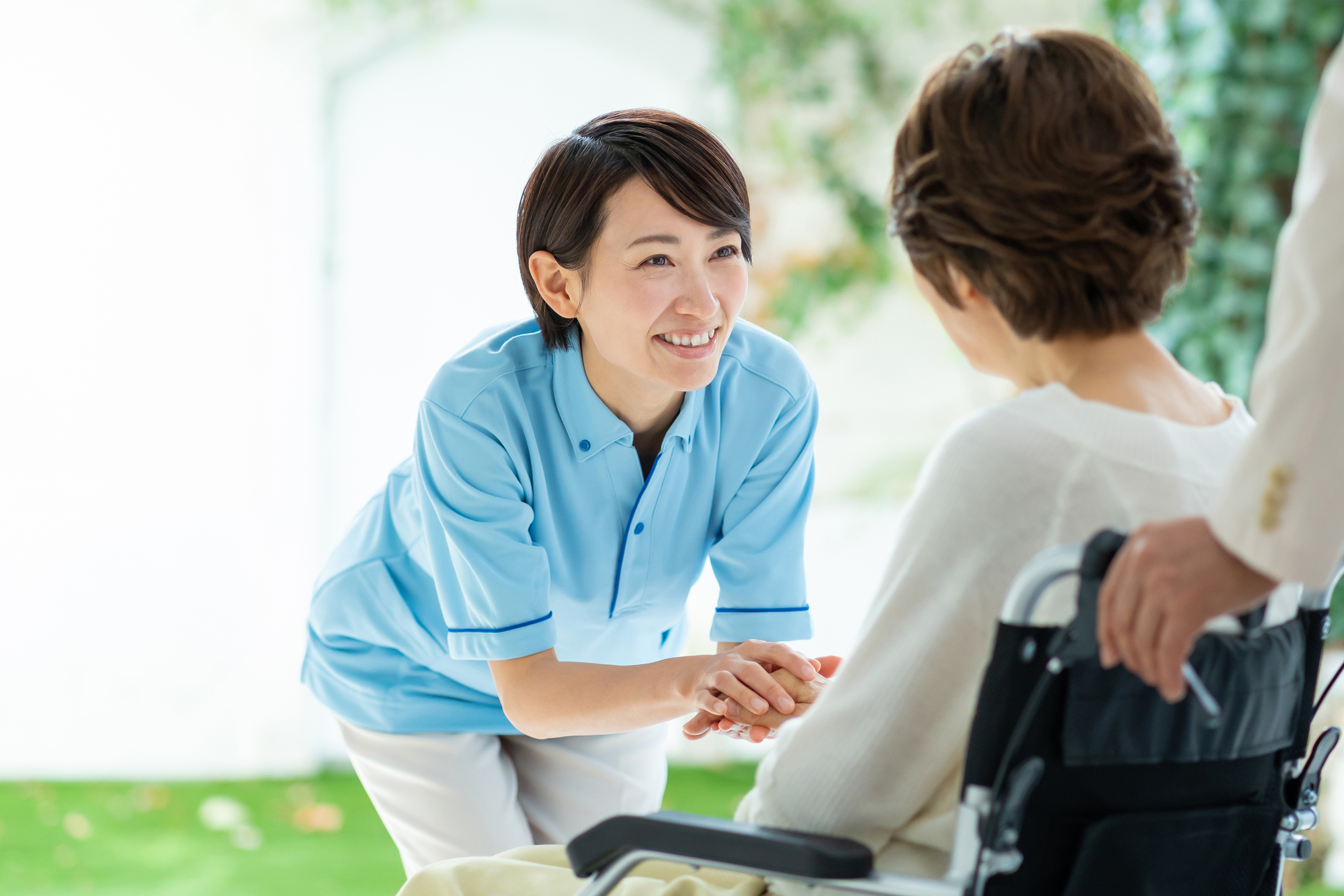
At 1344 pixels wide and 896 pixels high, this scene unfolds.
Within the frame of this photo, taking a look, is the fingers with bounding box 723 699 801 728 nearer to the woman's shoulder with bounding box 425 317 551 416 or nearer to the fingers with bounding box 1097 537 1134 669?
the woman's shoulder with bounding box 425 317 551 416

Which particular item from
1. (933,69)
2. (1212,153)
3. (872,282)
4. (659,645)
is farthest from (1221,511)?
(872,282)

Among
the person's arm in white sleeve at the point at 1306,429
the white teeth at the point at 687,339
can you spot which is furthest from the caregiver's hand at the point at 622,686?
the person's arm in white sleeve at the point at 1306,429

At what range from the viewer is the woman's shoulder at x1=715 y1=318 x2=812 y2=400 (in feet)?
5.91

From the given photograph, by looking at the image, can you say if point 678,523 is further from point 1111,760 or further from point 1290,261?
point 1290,261

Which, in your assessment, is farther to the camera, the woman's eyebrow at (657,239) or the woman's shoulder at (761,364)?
the woman's shoulder at (761,364)

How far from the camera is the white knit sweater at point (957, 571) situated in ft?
3.14

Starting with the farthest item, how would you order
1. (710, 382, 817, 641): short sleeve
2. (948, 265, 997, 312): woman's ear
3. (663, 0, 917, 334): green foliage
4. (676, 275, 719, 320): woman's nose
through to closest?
(663, 0, 917, 334): green foliage < (710, 382, 817, 641): short sleeve < (676, 275, 719, 320): woman's nose < (948, 265, 997, 312): woman's ear

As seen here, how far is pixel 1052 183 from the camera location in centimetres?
98

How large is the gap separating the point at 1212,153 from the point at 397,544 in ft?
6.87

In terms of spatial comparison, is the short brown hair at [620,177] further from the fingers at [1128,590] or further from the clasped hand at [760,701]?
the fingers at [1128,590]

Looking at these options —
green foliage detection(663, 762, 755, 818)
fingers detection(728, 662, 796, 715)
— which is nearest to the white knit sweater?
fingers detection(728, 662, 796, 715)

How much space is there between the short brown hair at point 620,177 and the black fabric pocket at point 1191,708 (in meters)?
0.86

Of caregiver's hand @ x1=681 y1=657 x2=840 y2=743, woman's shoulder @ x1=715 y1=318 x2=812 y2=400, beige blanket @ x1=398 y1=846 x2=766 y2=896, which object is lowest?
beige blanket @ x1=398 y1=846 x2=766 y2=896

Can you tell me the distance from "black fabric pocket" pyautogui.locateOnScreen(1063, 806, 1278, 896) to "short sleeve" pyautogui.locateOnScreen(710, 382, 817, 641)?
2.70ft
